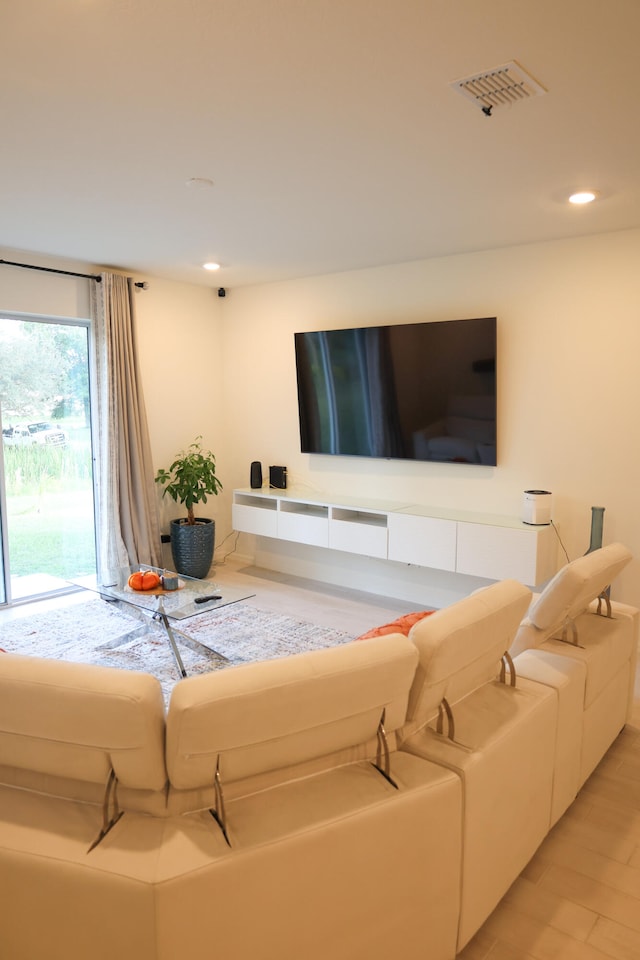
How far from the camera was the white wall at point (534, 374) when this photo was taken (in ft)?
12.9

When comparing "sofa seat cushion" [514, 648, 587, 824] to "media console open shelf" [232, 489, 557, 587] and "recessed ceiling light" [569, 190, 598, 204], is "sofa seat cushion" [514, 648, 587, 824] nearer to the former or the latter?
"media console open shelf" [232, 489, 557, 587]

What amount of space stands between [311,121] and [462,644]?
76.8 inches

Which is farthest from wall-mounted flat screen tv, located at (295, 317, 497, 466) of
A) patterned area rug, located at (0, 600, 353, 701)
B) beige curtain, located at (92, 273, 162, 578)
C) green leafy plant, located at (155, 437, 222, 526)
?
patterned area rug, located at (0, 600, 353, 701)

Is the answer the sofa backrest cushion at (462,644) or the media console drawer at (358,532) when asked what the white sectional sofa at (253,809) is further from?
the media console drawer at (358,532)

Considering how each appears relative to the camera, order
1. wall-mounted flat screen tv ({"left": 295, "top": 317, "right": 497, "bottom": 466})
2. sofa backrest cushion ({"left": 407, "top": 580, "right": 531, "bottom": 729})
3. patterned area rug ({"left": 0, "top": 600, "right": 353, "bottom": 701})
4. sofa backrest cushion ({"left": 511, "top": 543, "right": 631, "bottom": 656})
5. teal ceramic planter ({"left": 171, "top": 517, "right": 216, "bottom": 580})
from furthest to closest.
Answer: teal ceramic planter ({"left": 171, "top": 517, "right": 216, "bottom": 580})
wall-mounted flat screen tv ({"left": 295, "top": 317, "right": 497, "bottom": 466})
patterned area rug ({"left": 0, "top": 600, "right": 353, "bottom": 701})
sofa backrest cushion ({"left": 511, "top": 543, "right": 631, "bottom": 656})
sofa backrest cushion ({"left": 407, "top": 580, "right": 531, "bottom": 729})

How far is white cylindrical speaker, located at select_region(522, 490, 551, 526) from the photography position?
410 cm

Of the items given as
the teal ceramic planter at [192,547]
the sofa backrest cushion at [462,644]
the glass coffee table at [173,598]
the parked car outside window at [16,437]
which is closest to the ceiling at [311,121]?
the parked car outside window at [16,437]

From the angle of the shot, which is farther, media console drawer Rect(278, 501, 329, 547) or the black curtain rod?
media console drawer Rect(278, 501, 329, 547)

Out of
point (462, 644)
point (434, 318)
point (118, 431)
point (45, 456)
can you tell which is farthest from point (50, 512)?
point (462, 644)

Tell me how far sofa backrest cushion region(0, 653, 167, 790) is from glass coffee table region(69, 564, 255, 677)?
80.2 inches

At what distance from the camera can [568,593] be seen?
234cm

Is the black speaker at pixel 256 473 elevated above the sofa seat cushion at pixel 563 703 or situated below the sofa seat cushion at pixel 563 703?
above

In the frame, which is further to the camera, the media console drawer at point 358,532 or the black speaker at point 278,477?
the black speaker at point 278,477

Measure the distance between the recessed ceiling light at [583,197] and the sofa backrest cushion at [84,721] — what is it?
3064 millimetres
